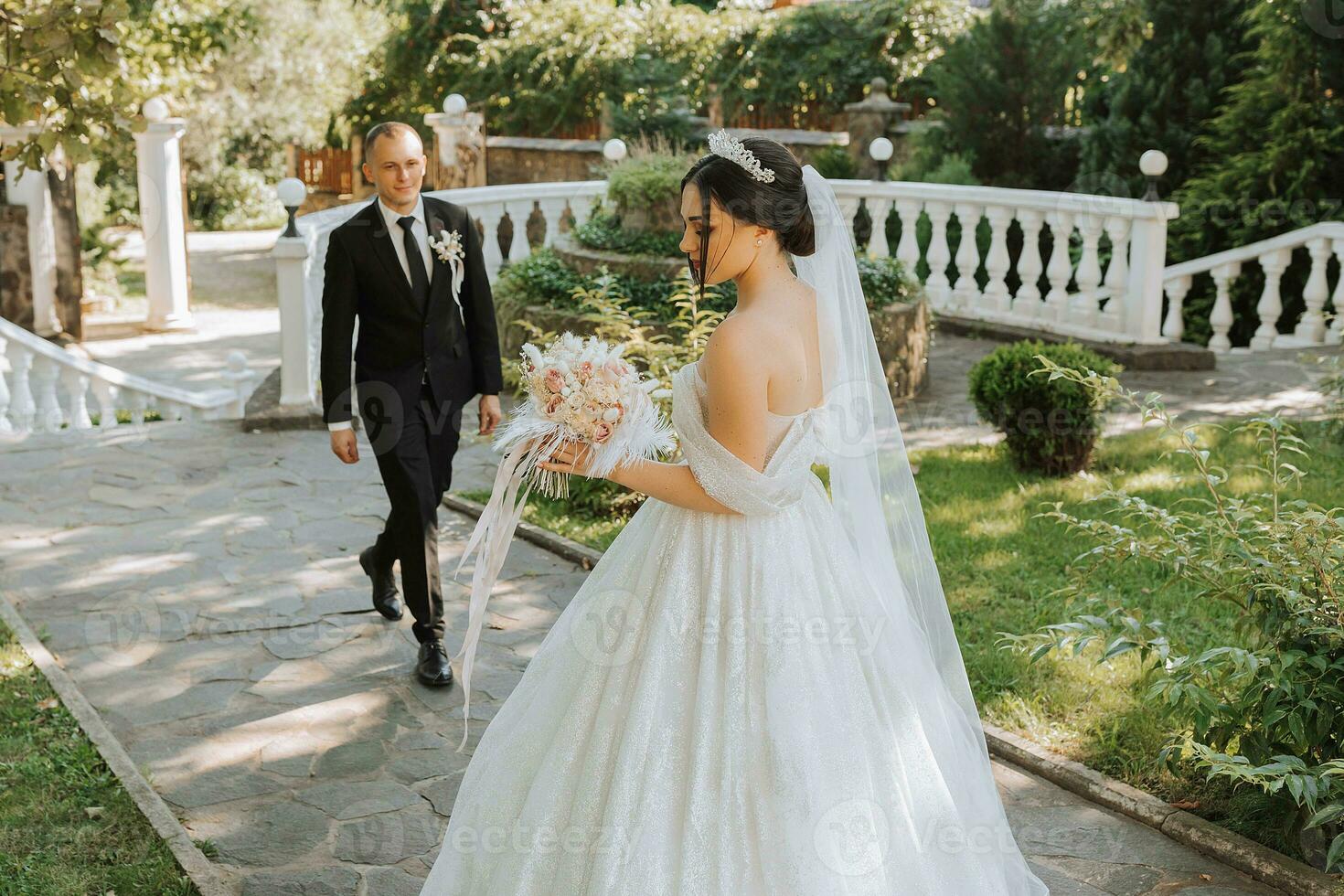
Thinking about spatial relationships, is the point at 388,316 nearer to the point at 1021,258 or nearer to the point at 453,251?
the point at 453,251

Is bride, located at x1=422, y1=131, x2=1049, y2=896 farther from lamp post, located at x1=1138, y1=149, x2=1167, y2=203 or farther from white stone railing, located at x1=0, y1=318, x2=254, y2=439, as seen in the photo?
lamp post, located at x1=1138, y1=149, x2=1167, y2=203

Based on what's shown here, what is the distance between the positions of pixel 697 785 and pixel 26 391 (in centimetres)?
849

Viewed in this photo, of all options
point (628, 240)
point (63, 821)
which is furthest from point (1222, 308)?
point (63, 821)

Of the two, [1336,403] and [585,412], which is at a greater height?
[585,412]

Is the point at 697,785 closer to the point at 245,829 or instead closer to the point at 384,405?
the point at 245,829

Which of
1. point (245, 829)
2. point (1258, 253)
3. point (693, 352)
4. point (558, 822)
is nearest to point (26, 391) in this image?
point (693, 352)

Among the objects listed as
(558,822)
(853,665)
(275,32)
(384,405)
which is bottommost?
(558,822)

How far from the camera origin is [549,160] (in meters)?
17.8

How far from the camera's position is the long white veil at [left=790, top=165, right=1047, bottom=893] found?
339 cm

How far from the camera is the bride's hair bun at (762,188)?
3135 mm

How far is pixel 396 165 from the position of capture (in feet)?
16.2

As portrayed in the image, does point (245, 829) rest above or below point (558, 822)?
below

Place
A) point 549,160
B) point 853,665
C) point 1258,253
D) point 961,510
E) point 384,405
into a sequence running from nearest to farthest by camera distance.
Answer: point 853,665 → point 384,405 → point 961,510 → point 1258,253 → point 549,160

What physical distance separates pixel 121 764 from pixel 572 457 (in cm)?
219
